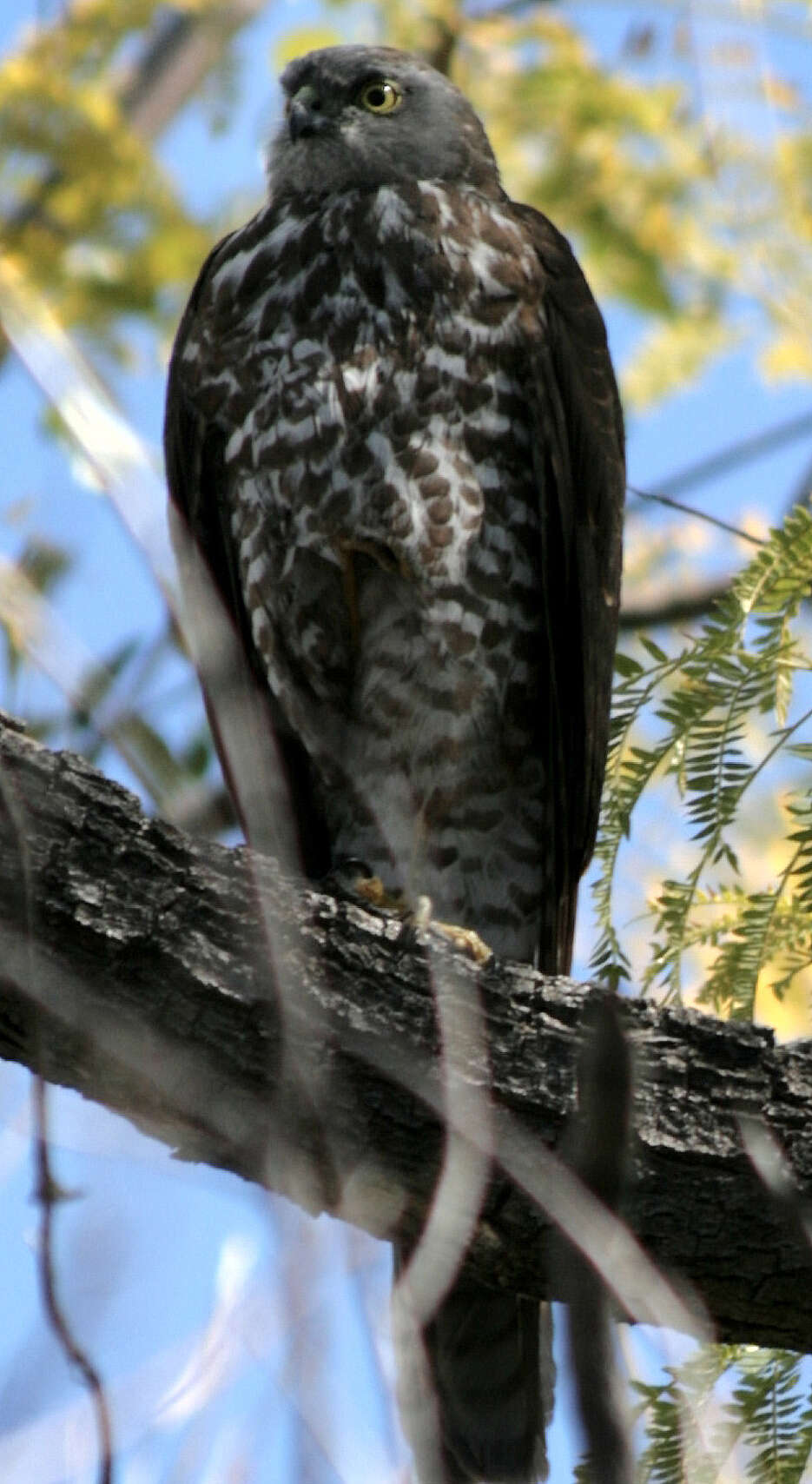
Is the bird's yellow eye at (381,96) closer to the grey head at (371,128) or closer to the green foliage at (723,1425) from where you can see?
the grey head at (371,128)

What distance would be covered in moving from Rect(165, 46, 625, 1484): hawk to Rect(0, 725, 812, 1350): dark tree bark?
95 cm

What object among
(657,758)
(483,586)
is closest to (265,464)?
(483,586)

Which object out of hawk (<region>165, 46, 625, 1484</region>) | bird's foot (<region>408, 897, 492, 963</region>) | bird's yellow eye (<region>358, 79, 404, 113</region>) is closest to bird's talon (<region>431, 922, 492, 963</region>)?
bird's foot (<region>408, 897, 492, 963</region>)

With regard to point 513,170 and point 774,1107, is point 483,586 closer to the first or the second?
point 774,1107

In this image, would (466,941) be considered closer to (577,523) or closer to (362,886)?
(362,886)

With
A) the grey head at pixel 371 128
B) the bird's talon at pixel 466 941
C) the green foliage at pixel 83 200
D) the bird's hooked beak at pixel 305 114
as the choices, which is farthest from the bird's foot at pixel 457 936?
the green foliage at pixel 83 200

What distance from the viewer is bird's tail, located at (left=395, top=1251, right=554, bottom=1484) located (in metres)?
3.47

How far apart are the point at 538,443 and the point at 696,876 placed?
1.25 metres

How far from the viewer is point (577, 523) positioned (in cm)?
392

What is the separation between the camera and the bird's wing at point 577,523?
12.7 ft

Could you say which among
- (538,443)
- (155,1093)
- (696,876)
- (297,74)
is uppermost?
(297,74)

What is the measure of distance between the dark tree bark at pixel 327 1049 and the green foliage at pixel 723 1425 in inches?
2.6

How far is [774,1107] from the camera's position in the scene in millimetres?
2729

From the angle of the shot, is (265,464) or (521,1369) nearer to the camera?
(521,1369)
